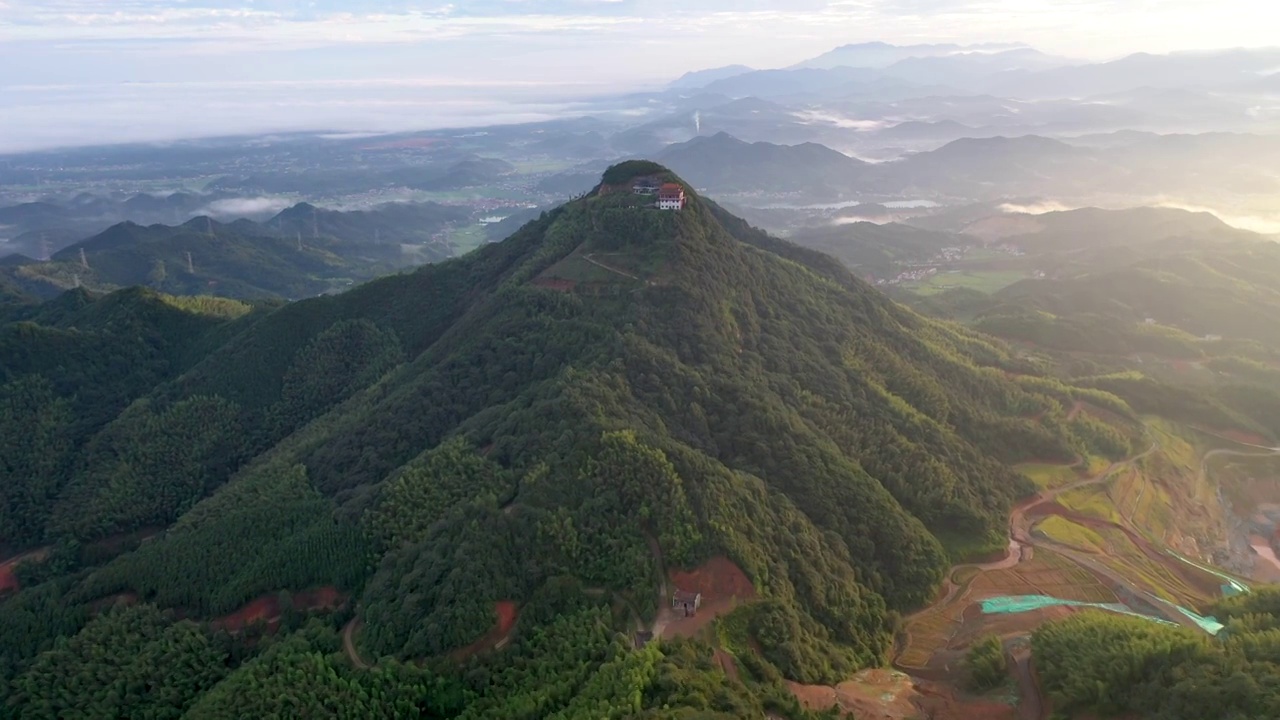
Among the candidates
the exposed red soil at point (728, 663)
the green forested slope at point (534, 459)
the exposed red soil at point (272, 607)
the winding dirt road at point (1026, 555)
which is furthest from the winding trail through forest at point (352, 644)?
the winding dirt road at point (1026, 555)

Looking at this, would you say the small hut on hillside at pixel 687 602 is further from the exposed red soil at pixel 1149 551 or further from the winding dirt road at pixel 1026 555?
the exposed red soil at pixel 1149 551

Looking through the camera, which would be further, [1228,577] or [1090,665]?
[1228,577]

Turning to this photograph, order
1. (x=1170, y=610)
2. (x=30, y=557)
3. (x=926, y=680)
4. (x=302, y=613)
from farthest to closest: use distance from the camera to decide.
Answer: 1. (x=30, y=557)
2. (x=1170, y=610)
3. (x=302, y=613)
4. (x=926, y=680)

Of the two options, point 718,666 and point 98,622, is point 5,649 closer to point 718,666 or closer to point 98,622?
point 98,622

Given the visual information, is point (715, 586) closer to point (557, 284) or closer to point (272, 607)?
point (272, 607)

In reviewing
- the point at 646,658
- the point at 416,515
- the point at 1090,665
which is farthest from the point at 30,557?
the point at 1090,665

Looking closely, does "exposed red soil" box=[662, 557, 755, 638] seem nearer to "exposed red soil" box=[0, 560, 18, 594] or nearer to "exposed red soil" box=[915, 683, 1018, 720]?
"exposed red soil" box=[915, 683, 1018, 720]
